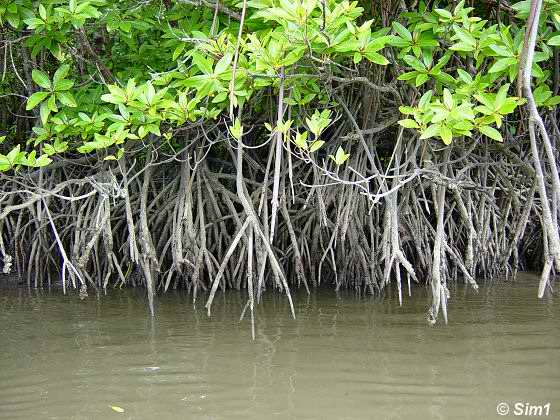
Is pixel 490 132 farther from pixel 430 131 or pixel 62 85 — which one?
pixel 62 85

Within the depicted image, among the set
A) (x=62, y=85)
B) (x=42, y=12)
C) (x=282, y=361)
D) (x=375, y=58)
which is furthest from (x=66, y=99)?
Result: (x=282, y=361)

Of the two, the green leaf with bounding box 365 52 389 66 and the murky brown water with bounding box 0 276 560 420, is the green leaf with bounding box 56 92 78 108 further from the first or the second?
the green leaf with bounding box 365 52 389 66

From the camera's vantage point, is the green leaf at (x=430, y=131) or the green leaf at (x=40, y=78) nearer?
the green leaf at (x=430, y=131)

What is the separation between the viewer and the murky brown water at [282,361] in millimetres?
2309

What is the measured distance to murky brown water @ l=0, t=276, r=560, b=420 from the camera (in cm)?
231

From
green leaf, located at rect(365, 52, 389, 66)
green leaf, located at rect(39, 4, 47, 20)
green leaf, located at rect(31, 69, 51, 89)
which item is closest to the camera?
green leaf, located at rect(365, 52, 389, 66)

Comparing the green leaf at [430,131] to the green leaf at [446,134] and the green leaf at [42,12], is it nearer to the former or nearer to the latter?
the green leaf at [446,134]

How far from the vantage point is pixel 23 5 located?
11.0ft

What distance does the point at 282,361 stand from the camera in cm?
280

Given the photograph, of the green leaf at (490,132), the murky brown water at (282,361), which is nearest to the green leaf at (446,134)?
the green leaf at (490,132)

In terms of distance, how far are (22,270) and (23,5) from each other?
2.52 m

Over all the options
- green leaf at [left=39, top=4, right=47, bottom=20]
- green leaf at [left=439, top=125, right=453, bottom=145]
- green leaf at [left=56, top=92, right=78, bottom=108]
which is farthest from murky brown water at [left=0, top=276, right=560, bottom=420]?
green leaf at [left=39, top=4, right=47, bottom=20]

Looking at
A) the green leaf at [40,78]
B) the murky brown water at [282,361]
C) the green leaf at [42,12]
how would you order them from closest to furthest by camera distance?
the murky brown water at [282,361]
the green leaf at [42,12]
the green leaf at [40,78]

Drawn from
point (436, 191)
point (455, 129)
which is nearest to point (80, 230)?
point (436, 191)
